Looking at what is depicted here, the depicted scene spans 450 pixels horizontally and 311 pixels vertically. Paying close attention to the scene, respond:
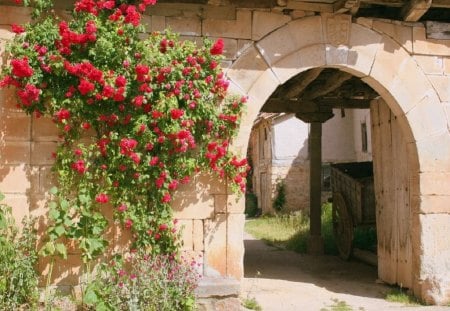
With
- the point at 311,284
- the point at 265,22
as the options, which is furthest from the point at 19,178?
the point at 311,284

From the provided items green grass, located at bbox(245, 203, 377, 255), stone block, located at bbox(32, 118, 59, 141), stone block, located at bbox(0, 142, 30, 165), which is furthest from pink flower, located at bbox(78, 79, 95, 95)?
green grass, located at bbox(245, 203, 377, 255)

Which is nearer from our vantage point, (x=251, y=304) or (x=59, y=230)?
(x=59, y=230)

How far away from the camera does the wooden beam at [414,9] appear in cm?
507

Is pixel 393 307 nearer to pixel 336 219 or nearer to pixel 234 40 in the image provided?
pixel 234 40

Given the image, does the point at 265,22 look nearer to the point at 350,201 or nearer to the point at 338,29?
the point at 338,29

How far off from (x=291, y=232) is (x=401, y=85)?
736 centimetres

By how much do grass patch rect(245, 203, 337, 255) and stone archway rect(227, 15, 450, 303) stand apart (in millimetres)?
4305

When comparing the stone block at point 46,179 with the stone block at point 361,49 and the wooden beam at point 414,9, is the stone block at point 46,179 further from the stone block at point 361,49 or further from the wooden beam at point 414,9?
the wooden beam at point 414,9

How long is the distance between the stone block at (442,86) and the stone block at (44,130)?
3.88m

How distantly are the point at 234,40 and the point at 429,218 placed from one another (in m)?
2.74

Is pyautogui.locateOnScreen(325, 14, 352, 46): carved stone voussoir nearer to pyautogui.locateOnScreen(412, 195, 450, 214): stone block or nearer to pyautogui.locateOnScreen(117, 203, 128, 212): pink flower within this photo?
pyautogui.locateOnScreen(412, 195, 450, 214): stone block

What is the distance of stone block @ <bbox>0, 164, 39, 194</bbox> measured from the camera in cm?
464

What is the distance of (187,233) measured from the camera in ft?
16.0

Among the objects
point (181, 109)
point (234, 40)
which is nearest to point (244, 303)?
point (181, 109)
